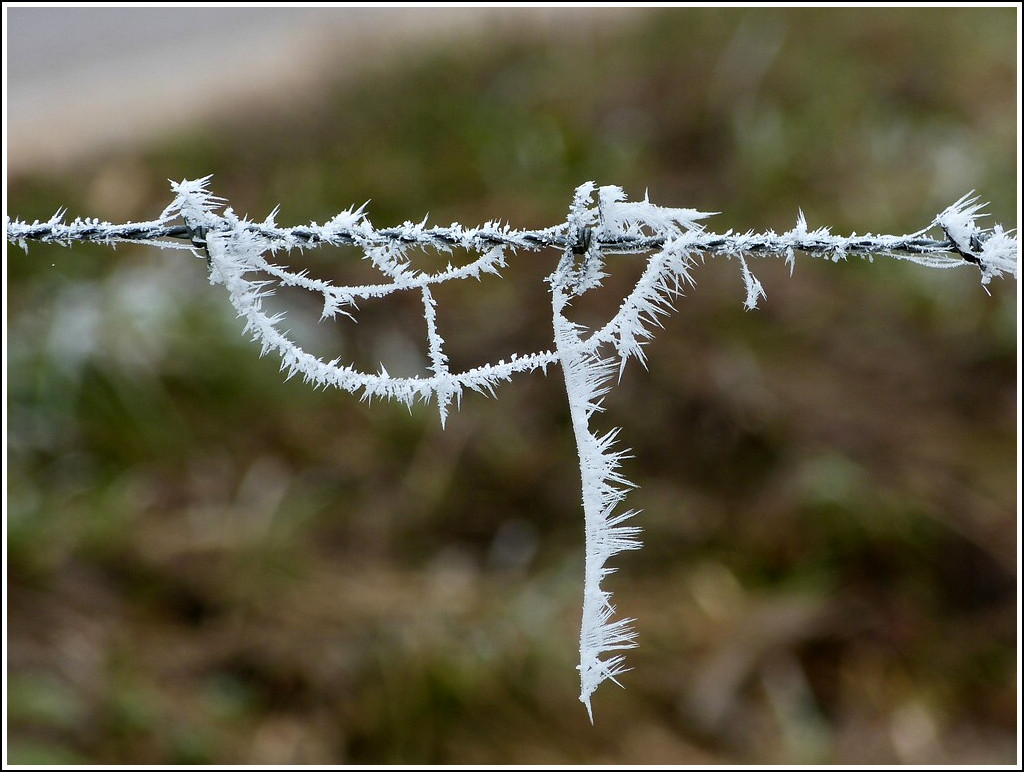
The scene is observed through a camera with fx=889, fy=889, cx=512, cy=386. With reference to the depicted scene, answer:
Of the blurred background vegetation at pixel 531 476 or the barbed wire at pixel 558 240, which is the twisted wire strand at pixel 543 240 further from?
the blurred background vegetation at pixel 531 476

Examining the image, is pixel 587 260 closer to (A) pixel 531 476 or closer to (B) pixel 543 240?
(B) pixel 543 240

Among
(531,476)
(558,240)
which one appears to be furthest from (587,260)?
(531,476)

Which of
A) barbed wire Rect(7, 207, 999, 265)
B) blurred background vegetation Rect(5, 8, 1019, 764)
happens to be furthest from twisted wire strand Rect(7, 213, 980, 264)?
blurred background vegetation Rect(5, 8, 1019, 764)

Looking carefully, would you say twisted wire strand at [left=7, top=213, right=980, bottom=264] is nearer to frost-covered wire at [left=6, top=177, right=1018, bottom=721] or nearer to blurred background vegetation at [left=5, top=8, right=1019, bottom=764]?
frost-covered wire at [left=6, top=177, right=1018, bottom=721]

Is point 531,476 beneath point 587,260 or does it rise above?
above

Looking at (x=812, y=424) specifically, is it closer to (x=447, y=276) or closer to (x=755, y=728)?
(x=755, y=728)

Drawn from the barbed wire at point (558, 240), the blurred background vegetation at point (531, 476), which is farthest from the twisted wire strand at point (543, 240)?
the blurred background vegetation at point (531, 476)
